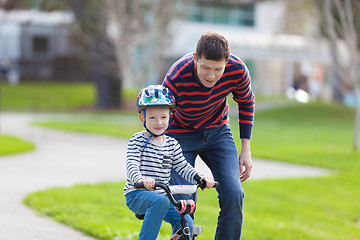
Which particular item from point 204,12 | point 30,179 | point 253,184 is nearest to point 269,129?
point 253,184

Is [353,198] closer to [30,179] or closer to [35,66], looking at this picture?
[30,179]

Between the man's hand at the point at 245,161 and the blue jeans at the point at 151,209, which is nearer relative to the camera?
the blue jeans at the point at 151,209

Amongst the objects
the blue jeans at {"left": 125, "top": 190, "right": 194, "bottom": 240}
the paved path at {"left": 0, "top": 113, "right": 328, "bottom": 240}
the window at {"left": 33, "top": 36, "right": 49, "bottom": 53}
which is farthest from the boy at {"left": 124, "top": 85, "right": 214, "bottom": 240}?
the window at {"left": 33, "top": 36, "right": 49, "bottom": 53}

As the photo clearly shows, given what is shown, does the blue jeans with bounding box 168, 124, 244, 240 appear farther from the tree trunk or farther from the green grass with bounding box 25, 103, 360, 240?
the tree trunk

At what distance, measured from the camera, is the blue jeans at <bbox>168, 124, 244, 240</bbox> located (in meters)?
4.14

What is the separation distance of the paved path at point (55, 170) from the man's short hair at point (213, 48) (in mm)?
2505

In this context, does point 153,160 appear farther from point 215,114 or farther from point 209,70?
point 215,114

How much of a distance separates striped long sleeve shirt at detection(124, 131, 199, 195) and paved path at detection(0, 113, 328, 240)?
6.55 ft

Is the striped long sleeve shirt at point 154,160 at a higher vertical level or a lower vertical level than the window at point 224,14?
higher

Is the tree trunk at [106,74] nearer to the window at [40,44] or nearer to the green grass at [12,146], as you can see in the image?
the window at [40,44]

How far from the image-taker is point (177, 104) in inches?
171

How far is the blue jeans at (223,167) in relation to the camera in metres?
4.14

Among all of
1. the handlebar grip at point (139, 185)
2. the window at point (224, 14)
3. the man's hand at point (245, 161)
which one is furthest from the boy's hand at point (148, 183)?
the window at point (224, 14)

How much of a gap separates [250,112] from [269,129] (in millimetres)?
17100
